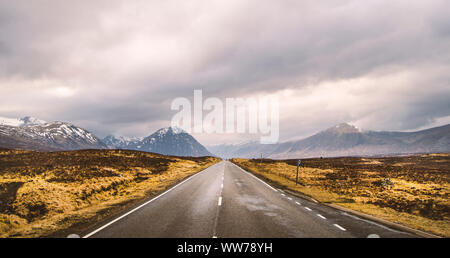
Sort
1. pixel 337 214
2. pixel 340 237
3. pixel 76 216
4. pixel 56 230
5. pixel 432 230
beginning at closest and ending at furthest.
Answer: pixel 340 237 → pixel 56 230 → pixel 432 230 → pixel 76 216 → pixel 337 214

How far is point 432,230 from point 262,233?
733 centimetres

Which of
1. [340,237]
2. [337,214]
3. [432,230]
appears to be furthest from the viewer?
[337,214]

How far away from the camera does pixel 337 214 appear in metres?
11.1
